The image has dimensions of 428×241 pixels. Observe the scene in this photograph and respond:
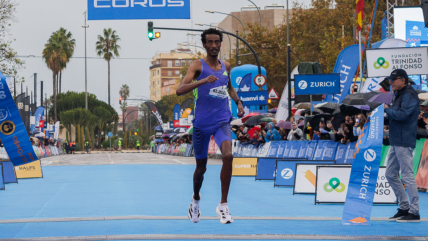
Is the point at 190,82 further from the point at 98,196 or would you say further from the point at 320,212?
the point at 98,196

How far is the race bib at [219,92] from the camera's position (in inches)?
269

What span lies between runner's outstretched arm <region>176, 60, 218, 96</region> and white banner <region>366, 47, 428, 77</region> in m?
11.6

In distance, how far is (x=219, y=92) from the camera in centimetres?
686

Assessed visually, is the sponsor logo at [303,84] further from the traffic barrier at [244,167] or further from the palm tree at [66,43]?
the palm tree at [66,43]

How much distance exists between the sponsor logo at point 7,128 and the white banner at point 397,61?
40.4 feet

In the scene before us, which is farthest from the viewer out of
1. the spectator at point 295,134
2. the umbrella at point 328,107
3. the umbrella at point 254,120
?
the umbrella at point 254,120

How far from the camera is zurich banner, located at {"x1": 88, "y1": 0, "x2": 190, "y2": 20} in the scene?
55.4ft

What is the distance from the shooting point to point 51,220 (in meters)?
8.20

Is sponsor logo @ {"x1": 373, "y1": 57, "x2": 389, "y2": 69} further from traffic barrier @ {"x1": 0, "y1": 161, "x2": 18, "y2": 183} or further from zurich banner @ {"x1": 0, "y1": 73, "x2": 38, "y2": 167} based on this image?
zurich banner @ {"x1": 0, "y1": 73, "x2": 38, "y2": 167}

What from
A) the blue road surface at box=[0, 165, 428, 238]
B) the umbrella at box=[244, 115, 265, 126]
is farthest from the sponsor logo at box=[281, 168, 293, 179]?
the umbrella at box=[244, 115, 265, 126]

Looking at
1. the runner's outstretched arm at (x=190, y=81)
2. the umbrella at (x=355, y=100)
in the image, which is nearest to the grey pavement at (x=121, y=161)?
the umbrella at (x=355, y=100)

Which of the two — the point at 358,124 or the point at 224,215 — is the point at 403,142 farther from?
the point at 358,124

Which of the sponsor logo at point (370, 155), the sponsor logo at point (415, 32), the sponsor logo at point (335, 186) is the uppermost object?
the sponsor logo at point (415, 32)

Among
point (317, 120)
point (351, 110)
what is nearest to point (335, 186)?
point (351, 110)
